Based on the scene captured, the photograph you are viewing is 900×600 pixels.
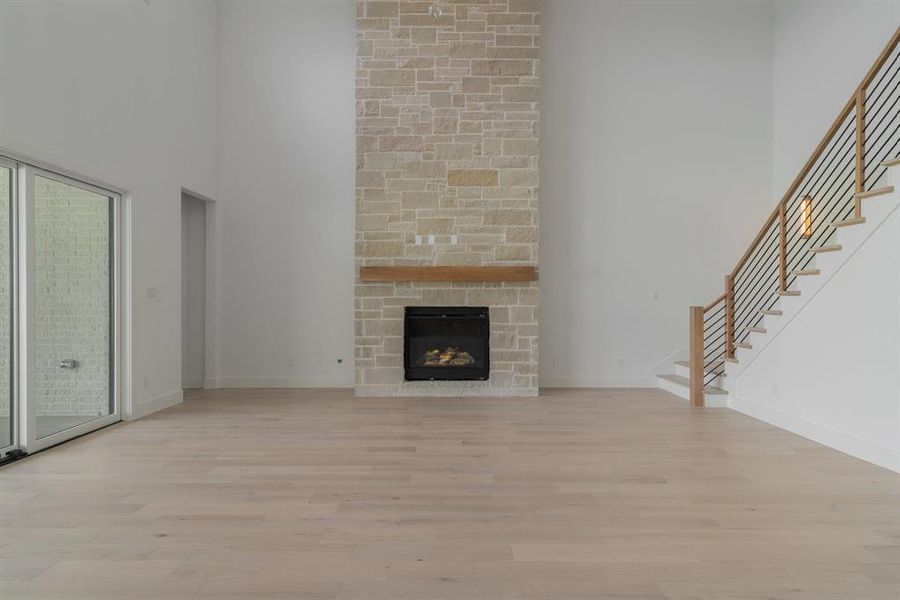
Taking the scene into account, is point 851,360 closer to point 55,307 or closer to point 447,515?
point 447,515

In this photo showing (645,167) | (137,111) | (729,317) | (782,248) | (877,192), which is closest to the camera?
(877,192)

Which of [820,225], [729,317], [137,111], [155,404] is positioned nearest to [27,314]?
[155,404]

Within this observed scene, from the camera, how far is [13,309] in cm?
429

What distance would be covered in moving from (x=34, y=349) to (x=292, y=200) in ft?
12.4

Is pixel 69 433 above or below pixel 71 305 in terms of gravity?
below

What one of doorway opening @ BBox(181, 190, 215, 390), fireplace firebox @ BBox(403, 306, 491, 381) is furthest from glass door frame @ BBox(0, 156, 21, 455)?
fireplace firebox @ BBox(403, 306, 491, 381)

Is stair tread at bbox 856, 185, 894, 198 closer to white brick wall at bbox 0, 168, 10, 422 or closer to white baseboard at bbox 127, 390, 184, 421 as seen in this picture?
white brick wall at bbox 0, 168, 10, 422

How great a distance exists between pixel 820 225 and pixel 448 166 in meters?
4.02

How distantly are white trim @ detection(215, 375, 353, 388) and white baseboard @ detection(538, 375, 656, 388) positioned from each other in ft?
8.31

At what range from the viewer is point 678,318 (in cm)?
777

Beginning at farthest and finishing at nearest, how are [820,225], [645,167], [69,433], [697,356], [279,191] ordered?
[645,167], [279,191], [697,356], [820,225], [69,433]

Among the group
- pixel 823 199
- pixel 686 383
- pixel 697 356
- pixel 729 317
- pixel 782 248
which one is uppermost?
pixel 823 199

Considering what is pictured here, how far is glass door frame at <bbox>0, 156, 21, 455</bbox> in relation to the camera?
4277 mm

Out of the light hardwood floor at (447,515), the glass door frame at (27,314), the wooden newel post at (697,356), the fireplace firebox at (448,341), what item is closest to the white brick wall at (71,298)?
the glass door frame at (27,314)
